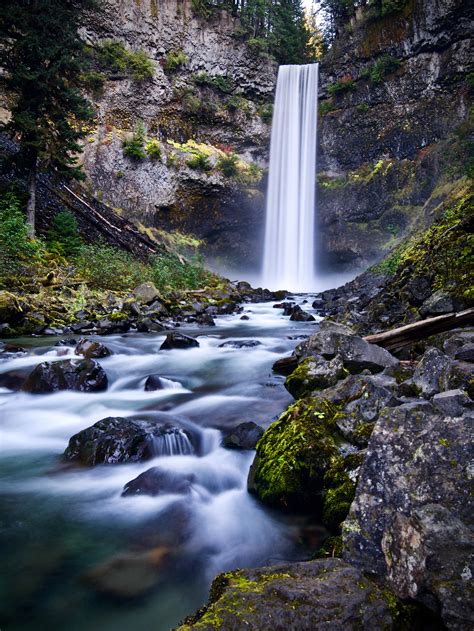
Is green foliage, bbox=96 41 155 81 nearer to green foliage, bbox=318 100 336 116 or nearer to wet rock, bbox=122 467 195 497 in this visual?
green foliage, bbox=318 100 336 116

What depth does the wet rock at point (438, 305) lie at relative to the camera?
204 inches

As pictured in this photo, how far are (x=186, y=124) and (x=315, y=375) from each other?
2715 cm

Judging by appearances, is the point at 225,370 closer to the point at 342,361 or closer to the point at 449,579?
the point at 342,361

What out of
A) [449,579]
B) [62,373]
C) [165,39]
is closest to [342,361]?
[449,579]

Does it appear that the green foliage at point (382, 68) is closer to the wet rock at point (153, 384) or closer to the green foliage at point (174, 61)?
the green foliage at point (174, 61)

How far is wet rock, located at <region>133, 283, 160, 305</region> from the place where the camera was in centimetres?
1304

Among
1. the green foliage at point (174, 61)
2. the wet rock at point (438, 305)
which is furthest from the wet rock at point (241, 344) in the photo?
the green foliage at point (174, 61)

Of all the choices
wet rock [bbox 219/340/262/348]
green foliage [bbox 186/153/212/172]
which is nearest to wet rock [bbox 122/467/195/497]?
wet rock [bbox 219/340/262/348]

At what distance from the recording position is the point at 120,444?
12.5 ft

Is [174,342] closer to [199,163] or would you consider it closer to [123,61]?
[199,163]

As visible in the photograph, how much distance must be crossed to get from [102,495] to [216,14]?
35188mm

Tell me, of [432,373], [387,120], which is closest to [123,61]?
[387,120]

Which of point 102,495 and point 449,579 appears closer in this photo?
point 449,579

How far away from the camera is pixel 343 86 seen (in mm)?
26844
